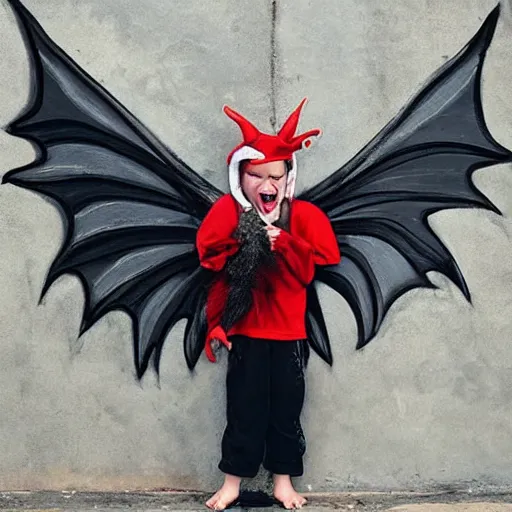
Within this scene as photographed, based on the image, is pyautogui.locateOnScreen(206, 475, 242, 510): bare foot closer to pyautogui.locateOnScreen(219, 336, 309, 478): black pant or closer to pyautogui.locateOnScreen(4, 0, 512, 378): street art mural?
pyautogui.locateOnScreen(219, 336, 309, 478): black pant

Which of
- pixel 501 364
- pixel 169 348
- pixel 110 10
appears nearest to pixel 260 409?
pixel 169 348

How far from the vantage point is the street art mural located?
4398 mm

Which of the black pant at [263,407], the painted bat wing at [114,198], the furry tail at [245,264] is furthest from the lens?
the painted bat wing at [114,198]

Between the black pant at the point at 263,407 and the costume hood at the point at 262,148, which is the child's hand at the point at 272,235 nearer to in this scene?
the costume hood at the point at 262,148

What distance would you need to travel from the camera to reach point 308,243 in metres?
4.26

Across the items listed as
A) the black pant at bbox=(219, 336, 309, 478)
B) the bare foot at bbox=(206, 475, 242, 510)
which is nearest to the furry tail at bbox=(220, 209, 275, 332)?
the black pant at bbox=(219, 336, 309, 478)

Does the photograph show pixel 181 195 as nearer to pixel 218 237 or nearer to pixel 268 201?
pixel 218 237

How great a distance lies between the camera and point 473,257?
452 centimetres

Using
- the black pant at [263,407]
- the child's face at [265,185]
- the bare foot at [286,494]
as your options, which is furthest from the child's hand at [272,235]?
the bare foot at [286,494]

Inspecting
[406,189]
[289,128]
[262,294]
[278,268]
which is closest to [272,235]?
[278,268]

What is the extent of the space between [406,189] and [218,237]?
865 millimetres

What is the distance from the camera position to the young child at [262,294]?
4191mm

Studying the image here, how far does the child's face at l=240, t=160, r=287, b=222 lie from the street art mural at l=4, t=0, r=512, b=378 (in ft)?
0.66

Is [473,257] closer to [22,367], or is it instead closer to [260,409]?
[260,409]
